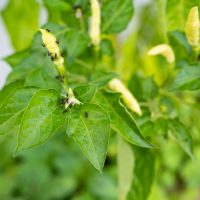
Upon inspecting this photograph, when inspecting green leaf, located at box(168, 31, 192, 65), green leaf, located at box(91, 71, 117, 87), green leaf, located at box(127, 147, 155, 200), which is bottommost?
green leaf, located at box(127, 147, 155, 200)

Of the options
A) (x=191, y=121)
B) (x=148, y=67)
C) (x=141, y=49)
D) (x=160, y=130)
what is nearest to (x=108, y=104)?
(x=160, y=130)

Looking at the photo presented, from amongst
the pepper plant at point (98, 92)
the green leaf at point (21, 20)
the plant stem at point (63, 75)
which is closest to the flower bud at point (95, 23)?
the pepper plant at point (98, 92)

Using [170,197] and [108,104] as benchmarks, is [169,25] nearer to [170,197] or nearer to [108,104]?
[108,104]

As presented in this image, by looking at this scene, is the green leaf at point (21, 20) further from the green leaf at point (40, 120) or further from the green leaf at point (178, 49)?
the green leaf at point (40, 120)

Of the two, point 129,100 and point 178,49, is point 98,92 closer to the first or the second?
point 129,100

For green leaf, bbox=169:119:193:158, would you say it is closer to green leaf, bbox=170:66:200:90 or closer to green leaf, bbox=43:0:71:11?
green leaf, bbox=170:66:200:90

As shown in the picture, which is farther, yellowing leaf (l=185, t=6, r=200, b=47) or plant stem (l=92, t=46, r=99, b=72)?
plant stem (l=92, t=46, r=99, b=72)

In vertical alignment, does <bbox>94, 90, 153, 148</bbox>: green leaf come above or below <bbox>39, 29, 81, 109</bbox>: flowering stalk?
below

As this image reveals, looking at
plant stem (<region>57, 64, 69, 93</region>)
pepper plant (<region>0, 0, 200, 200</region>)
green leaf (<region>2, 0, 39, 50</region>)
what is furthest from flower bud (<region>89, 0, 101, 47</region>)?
green leaf (<region>2, 0, 39, 50</region>)
